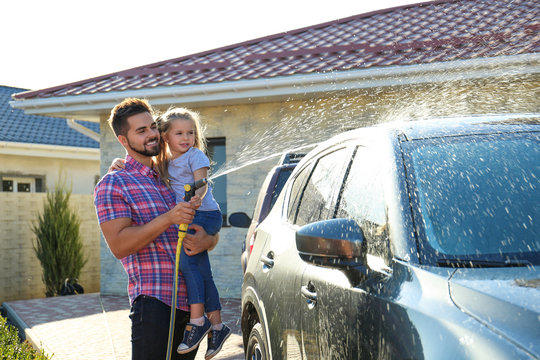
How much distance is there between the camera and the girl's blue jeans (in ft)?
13.1

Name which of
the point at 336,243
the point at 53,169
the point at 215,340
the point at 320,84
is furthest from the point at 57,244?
the point at 336,243

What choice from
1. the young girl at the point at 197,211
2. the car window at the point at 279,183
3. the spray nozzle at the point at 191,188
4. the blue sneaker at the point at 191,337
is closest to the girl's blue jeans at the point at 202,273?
the young girl at the point at 197,211

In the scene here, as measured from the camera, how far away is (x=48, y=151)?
65.8 ft

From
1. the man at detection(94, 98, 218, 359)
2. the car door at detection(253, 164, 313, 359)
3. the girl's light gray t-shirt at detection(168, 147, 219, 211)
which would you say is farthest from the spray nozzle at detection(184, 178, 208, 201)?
the girl's light gray t-shirt at detection(168, 147, 219, 211)

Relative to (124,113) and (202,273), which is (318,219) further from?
(124,113)

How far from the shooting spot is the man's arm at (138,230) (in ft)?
11.8

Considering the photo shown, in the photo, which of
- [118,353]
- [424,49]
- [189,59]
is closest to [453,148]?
[118,353]

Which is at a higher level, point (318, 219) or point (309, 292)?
point (318, 219)

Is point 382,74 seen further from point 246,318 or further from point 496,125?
point 496,125

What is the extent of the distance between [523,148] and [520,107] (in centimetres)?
712

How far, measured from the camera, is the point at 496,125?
3.12m

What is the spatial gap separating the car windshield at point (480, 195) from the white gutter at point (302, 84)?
6.66 meters

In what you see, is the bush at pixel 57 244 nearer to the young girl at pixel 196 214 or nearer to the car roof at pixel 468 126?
the young girl at pixel 196 214

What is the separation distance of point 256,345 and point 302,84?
6.80 metres
